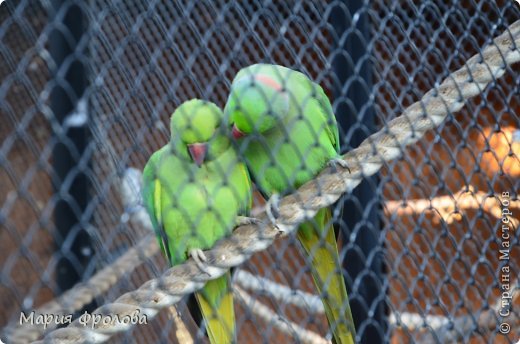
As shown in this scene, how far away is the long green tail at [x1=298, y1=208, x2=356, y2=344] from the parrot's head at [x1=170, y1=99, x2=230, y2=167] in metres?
0.22

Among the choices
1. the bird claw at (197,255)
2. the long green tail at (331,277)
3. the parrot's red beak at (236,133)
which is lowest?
the long green tail at (331,277)

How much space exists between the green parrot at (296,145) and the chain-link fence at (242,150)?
4 cm

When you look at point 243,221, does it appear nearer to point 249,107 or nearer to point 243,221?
point 243,221

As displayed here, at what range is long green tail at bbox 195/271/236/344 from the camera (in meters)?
0.96

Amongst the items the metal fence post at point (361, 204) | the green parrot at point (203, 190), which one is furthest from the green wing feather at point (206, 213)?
the metal fence post at point (361, 204)

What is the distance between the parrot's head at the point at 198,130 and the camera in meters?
0.90

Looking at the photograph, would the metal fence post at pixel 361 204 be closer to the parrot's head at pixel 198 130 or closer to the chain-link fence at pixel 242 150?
the chain-link fence at pixel 242 150

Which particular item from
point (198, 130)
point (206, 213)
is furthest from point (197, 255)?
point (198, 130)

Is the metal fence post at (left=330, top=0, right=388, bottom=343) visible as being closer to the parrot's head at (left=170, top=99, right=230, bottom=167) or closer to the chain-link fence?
the chain-link fence

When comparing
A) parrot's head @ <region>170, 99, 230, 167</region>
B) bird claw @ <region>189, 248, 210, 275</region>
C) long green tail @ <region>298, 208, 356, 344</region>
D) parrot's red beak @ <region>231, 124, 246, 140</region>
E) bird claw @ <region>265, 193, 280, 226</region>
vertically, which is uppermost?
parrot's head @ <region>170, 99, 230, 167</region>

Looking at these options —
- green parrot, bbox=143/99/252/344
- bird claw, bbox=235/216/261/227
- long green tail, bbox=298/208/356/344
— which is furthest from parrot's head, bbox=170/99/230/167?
long green tail, bbox=298/208/356/344

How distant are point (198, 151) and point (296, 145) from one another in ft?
0.61

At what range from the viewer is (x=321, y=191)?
0.83 m

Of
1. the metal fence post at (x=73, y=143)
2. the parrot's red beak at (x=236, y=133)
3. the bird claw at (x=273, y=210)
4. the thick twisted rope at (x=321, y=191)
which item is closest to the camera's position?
the thick twisted rope at (x=321, y=191)
